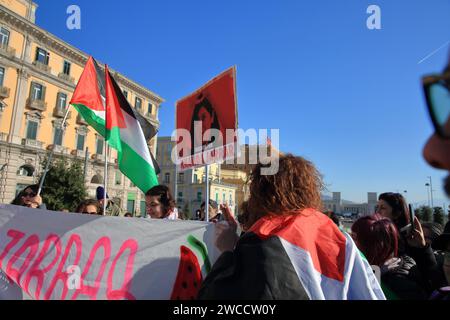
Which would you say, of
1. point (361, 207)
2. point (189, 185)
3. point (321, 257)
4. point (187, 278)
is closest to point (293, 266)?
point (321, 257)

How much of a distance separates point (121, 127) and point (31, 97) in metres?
28.6

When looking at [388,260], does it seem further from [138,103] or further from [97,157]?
[138,103]

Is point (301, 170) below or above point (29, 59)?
below

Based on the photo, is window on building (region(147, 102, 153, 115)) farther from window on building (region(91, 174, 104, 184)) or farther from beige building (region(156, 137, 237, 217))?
beige building (region(156, 137, 237, 217))

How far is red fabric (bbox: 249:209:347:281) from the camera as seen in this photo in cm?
151

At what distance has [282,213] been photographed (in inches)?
65.6

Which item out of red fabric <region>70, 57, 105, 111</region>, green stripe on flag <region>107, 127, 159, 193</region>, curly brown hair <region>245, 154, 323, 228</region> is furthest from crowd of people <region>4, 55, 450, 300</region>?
red fabric <region>70, 57, 105, 111</region>

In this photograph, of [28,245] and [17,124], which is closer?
[28,245]

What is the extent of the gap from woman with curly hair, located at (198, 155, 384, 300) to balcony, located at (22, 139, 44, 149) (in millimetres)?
30721

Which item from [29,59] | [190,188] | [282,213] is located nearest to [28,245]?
[282,213]

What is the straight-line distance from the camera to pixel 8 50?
25.9 meters

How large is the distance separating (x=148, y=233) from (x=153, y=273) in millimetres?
365
